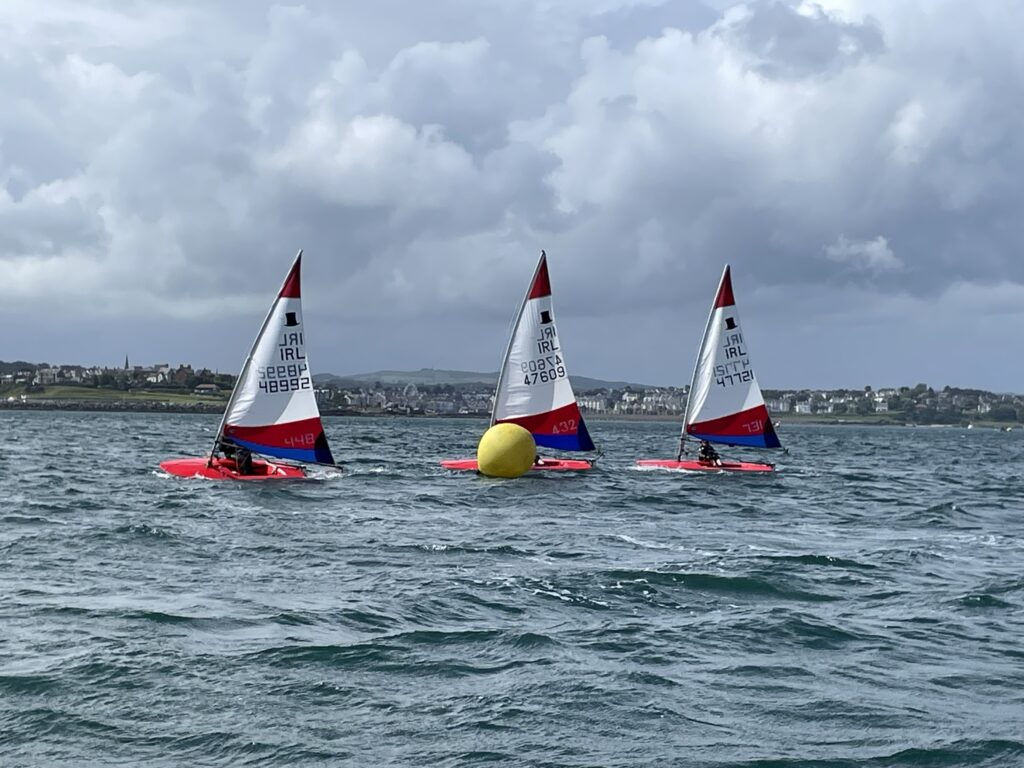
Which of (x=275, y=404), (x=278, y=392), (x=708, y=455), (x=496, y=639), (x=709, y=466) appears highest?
(x=278, y=392)

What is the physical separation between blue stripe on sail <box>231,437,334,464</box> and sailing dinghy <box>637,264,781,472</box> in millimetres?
14809

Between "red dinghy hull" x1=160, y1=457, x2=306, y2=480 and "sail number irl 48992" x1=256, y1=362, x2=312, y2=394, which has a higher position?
"sail number irl 48992" x1=256, y1=362, x2=312, y2=394

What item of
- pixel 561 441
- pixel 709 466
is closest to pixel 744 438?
pixel 709 466

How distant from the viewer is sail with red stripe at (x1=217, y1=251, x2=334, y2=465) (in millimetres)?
35938

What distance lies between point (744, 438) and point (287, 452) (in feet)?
63.9

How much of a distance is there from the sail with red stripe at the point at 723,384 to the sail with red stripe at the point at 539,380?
15.7ft

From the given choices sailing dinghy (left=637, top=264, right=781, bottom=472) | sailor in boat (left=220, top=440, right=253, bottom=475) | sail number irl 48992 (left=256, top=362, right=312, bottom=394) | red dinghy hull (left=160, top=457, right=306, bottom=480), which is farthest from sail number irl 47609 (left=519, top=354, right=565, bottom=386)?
sailor in boat (left=220, top=440, right=253, bottom=475)

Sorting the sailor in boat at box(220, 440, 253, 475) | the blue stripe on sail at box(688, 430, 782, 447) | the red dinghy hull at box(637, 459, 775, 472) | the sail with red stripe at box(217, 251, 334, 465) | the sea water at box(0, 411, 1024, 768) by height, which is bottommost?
the sea water at box(0, 411, 1024, 768)

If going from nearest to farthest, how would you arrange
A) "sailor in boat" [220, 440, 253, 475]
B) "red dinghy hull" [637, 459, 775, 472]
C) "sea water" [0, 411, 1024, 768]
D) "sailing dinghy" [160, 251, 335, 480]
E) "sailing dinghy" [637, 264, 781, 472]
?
"sea water" [0, 411, 1024, 768]
"sailor in boat" [220, 440, 253, 475]
"sailing dinghy" [160, 251, 335, 480]
"red dinghy hull" [637, 459, 775, 472]
"sailing dinghy" [637, 264, 781, 472]

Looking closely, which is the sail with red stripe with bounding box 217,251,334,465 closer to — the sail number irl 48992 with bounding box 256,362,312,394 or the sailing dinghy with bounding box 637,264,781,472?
the sail number irl 48992 with bounding box 256,362,312,394

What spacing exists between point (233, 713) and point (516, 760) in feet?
9.52

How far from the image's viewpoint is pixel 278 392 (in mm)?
36219

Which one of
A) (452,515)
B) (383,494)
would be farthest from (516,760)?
(383,494)

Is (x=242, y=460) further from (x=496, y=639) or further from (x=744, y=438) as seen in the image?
(x=496, y=639)
